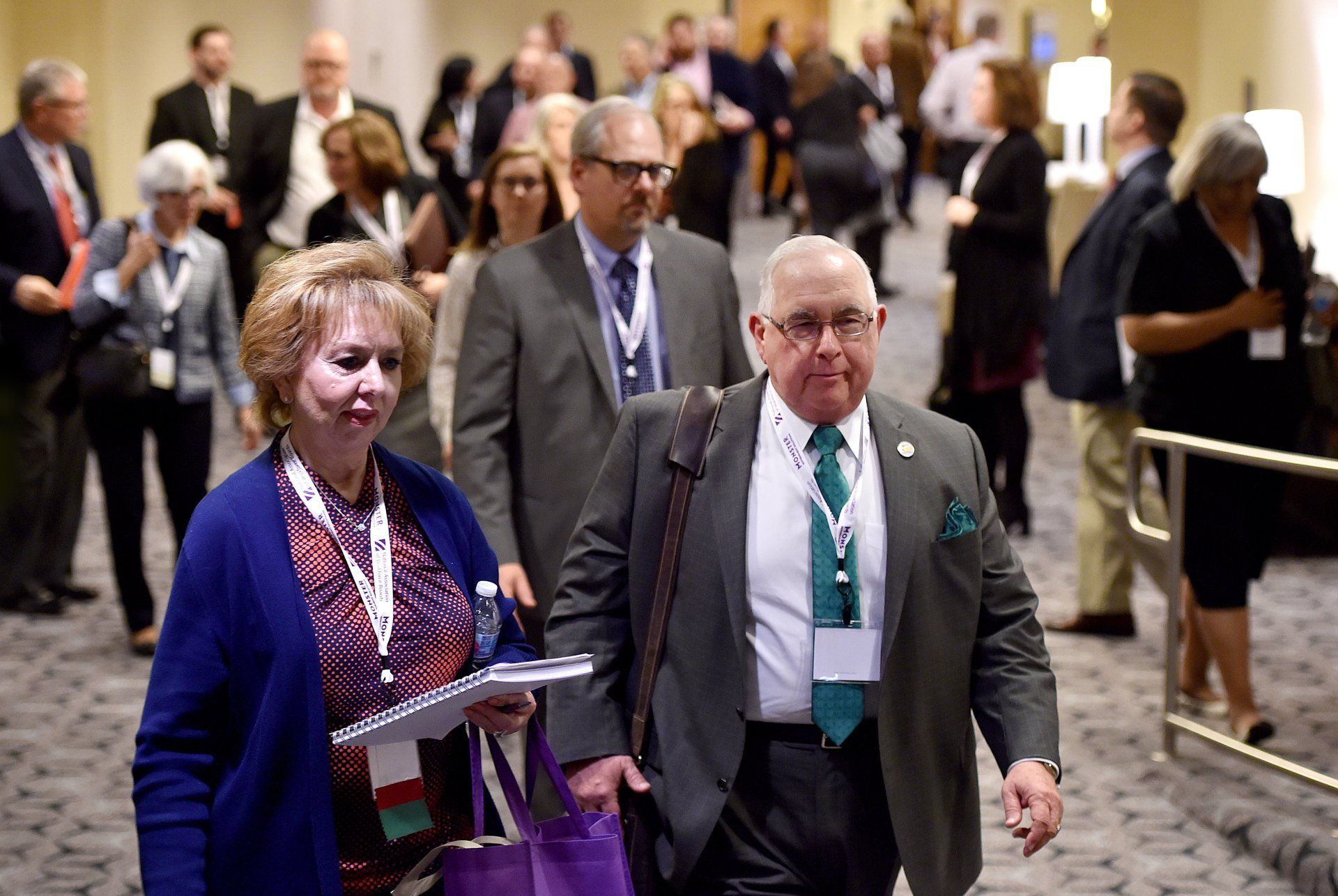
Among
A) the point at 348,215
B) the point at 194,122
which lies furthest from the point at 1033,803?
the point at 194,122

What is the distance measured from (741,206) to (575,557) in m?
17.3

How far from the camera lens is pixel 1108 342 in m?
6.23

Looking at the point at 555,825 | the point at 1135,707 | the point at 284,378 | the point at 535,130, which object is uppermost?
the point at 535,130

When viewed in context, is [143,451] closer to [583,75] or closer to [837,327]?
[837,327]

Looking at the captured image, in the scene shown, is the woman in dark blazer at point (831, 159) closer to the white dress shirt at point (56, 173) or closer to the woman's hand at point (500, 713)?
the white dress shirt at point (56, 173)

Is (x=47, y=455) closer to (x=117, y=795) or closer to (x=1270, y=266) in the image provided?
(x=117, y=795)

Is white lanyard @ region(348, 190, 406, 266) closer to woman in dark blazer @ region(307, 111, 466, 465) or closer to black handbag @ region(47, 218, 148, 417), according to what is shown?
woman in dark blazer @ region(307, 111, 466, 465)

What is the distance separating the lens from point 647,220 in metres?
4.06

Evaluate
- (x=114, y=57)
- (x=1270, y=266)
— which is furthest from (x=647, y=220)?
(x=114, y=57)

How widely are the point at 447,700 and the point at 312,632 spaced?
0.77ft

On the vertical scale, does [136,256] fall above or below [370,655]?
above

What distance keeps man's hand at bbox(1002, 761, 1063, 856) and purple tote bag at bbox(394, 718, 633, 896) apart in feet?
2.14

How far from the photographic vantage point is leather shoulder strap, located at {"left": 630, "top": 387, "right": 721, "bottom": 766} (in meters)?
2.75

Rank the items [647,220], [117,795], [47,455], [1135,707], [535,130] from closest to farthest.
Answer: [647,220] < [117,795] < [1135,707] < [535,130] < [47,455]
